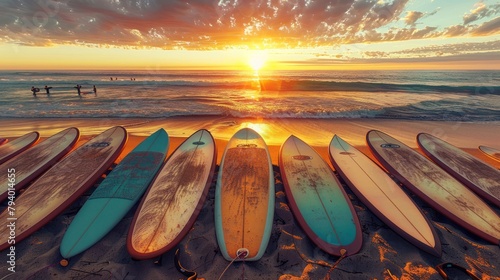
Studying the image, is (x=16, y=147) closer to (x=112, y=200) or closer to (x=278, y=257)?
(x=112, y=200)

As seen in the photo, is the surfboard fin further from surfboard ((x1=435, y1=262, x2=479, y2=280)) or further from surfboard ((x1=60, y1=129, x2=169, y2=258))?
surfboard ((x1=435, y1=262, x2=479, y2=280))

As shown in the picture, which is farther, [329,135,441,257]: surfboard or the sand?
[329,135,441,257]: surfboard

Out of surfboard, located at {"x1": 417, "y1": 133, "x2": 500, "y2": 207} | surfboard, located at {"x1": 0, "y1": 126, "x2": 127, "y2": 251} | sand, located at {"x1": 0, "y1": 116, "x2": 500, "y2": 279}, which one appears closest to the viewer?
sand, located at {"x1": 0, "y1": 116, "x2": 500, "y2": 279}

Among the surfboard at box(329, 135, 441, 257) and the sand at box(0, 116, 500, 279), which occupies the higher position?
the surfboard at box(329, 135, 441, 257)

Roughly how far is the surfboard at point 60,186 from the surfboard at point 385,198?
4638mm

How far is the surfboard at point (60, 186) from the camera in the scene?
346cm

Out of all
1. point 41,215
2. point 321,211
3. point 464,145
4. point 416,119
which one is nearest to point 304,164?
point 321,211

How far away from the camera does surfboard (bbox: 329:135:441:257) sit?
3.18 m

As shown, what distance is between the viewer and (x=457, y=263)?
2.93m

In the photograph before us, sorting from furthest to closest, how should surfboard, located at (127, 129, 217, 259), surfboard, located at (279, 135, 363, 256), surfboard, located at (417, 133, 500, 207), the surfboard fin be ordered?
1. surfboard, located at (417, 133, 500, 207)
2. surfboard, located at (279, 135, 363, 256)
3. surfboard, located at (127, 129, 217, 259)
4. the surfboard fin

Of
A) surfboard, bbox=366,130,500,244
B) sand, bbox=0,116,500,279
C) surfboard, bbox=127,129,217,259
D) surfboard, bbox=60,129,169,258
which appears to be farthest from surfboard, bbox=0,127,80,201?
surfboard, bbox=366,130,500,244

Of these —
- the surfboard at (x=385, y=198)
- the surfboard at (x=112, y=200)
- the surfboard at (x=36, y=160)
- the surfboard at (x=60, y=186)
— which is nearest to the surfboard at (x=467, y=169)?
the surfboard at (x=385, y=198)

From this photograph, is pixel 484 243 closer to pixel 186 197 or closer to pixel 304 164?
pixel 304 164

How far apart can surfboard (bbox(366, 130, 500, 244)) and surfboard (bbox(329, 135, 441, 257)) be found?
0.33 meters
